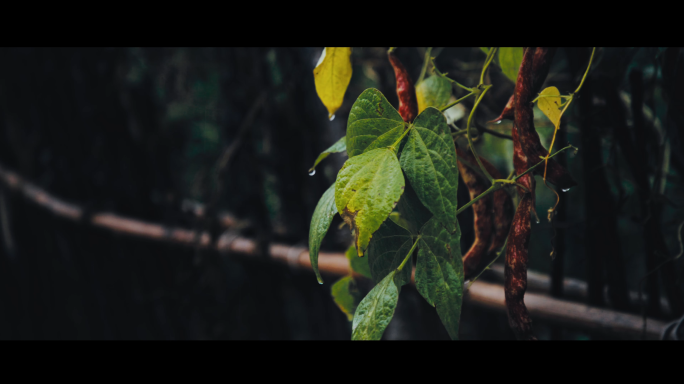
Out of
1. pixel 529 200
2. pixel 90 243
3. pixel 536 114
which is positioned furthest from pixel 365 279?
pixel 90 243

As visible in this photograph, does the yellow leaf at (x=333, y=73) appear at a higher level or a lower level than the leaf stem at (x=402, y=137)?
higher

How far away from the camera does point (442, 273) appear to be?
0.25 m

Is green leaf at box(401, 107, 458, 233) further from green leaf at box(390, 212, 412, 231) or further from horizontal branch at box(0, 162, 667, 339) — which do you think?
horizontal branch at box(0, 162, 667, 339)

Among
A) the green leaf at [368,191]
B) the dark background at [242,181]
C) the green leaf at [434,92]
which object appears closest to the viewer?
the green leaf at [368,191]

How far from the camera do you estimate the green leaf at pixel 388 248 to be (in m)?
0.27

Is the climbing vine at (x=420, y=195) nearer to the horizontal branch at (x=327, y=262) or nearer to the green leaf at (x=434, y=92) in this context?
the green leaf at (x=434, y=92)

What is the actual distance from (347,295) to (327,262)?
0.26 meters

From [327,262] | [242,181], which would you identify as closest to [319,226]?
[327,262]

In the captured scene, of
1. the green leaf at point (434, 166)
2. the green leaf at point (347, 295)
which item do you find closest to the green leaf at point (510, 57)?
the green leaf at point (434, 166)

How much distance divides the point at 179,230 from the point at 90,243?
63cm

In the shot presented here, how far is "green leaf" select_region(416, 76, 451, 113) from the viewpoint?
13.1 inches

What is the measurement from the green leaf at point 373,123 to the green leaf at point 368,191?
0.01m

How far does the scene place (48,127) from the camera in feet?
4.64

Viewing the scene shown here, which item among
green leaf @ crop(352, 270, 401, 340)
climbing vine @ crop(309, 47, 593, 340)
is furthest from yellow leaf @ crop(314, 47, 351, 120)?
green leaf @ crop(352, 270, 401, 340)
